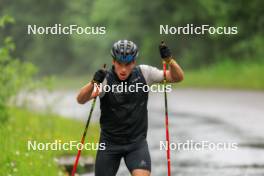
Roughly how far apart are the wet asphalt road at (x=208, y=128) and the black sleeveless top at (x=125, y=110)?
3.95m

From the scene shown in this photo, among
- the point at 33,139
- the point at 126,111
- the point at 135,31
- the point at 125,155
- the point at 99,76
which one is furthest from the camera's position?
the point at 135,31

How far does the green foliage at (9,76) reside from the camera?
1367 cm

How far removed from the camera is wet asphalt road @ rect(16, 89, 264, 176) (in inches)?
485

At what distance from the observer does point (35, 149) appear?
41.1ft

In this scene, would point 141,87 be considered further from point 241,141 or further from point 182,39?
point 182,39

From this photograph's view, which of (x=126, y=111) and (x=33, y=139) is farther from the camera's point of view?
(x=33, y=139)

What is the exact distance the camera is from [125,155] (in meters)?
7.97

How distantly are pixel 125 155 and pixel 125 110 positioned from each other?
52cm

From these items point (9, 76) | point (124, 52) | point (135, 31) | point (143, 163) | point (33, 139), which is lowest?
point (143, 163)

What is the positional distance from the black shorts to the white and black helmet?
2.97 ft

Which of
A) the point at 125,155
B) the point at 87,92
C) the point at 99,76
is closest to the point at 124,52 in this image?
the point at 99,76

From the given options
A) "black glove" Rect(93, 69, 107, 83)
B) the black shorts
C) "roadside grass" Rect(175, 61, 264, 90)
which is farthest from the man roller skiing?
"roadside grass" Rect(175, 61, 264, 90)

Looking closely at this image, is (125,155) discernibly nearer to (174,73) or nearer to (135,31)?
(174,73)

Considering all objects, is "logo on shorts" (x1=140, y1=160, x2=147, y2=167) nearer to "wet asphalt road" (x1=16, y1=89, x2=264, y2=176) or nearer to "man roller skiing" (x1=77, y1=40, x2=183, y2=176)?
"man roller skiing" (x1=77, y1=40, x2=183, y2=176)
